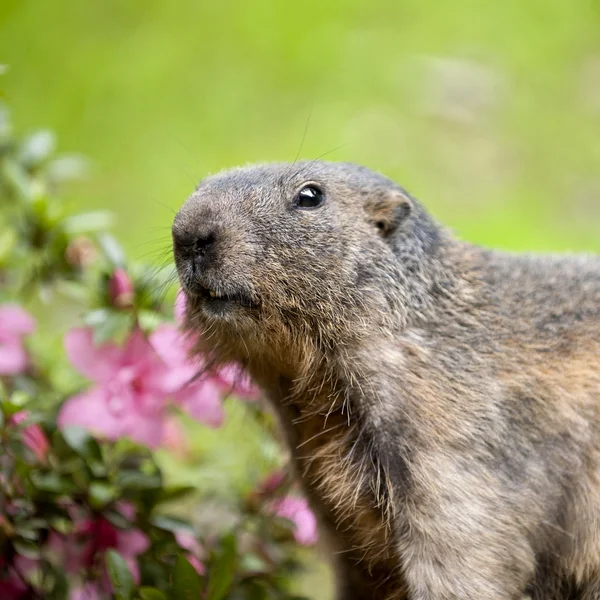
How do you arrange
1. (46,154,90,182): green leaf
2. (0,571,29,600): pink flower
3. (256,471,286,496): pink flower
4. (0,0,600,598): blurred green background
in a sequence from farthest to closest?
(0,0,600,598): blurred green background → (46,154,90,182): green leaf → (256,471,286,496): pink flower → (0,571,29,600): pink flower

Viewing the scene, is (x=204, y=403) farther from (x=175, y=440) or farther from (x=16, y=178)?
(x=16, y=178)

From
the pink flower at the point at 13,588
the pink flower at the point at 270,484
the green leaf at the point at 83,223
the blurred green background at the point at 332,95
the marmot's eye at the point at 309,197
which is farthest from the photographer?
the blurred green background at the point at 332,95

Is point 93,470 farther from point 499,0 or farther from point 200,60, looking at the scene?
point 499,0

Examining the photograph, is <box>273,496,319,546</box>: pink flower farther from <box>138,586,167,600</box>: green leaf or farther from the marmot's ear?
the marmot's ear

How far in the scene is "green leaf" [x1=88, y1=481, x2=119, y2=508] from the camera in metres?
1.63

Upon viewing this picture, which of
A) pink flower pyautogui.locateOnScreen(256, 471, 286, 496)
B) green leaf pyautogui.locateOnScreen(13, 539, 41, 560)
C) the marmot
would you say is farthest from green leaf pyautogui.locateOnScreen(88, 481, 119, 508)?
pink flower pyautogui.locateOnScreen(256, 471, 286, 496)

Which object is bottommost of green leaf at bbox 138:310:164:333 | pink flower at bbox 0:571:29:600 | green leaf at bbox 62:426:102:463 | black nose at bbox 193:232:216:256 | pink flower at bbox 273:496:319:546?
pink flower at bbox 273:496:319:546

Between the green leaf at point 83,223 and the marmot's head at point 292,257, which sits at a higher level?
the marmot's head at point 292,257

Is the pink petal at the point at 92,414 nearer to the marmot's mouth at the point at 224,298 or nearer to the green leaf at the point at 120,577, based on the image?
the green leaf at the point at 120,577

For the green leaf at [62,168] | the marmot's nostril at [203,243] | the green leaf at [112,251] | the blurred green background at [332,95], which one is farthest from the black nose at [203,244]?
the blurred green background at [332,95]

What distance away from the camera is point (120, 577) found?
149 centimetres

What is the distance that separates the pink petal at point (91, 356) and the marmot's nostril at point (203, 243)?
1.54 ft

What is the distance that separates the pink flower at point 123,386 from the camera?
1.80 meters

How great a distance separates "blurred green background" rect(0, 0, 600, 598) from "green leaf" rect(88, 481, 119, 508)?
7.67ft
